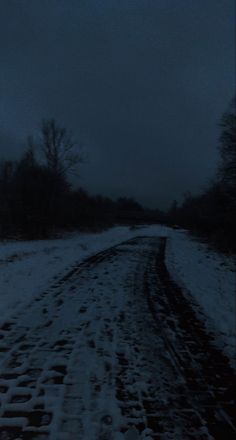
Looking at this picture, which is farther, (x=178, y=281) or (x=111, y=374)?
(x=178, y=281)

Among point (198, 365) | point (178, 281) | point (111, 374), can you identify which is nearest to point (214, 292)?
point (178, 281)

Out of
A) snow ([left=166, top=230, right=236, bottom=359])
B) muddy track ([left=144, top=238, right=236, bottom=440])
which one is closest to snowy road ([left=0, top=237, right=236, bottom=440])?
muddy track ([left=144, top=238, right=236, bottom=440])

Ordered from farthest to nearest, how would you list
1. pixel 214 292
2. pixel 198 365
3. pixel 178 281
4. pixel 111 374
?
pixel 178 281
pixel 214 292
pixel 198 365
pixel 111 374

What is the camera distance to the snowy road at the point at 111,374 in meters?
2.90

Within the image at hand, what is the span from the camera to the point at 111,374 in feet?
12.5

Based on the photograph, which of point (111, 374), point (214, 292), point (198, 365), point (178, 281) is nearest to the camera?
point (111, 374)

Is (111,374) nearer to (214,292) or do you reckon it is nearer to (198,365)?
(198,365)

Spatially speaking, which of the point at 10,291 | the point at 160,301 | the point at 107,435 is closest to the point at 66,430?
the point at 107,435

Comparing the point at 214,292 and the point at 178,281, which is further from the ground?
the point at 178,281

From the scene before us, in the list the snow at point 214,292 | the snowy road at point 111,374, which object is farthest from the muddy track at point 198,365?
the snow at point 214,292

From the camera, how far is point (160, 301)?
7.29m

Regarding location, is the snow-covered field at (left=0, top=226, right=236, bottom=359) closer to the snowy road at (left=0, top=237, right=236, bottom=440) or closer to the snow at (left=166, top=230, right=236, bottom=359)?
the snow at (left=166, top=230, right=236, bottom=359)

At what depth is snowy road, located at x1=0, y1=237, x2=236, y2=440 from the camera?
290cm

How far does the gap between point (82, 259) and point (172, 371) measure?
370 inches
